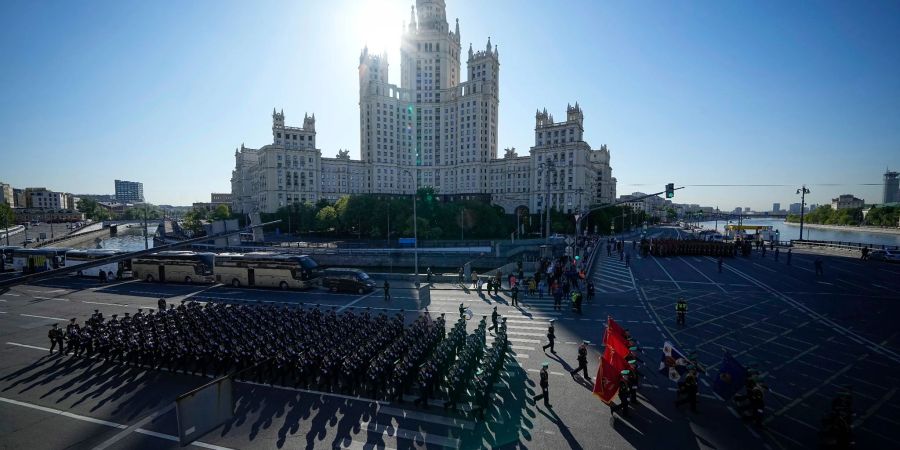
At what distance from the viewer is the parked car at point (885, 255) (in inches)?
1575

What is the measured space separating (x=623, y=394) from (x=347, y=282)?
2192 cm

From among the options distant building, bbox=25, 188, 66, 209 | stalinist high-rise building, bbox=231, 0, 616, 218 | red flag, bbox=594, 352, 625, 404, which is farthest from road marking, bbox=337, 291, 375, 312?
distant building, bbox=25, 188, 66, 209

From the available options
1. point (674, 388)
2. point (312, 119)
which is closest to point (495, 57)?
point (312, 119)

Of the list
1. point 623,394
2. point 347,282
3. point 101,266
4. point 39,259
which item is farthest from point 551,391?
point 39,259

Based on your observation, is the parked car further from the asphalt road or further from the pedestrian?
the pedestrian

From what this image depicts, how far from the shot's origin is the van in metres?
28.6

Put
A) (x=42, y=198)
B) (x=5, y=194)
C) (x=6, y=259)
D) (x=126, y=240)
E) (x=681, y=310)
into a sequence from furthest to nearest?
(x=42, y=198) → (x=5, y=194) → (x=126, y=240) → (x=6, y=259) → (x=681, y=310)

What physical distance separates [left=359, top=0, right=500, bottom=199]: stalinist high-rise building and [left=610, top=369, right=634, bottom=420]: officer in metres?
120

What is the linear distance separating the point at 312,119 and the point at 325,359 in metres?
123

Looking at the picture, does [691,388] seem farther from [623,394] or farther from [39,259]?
[39,259]

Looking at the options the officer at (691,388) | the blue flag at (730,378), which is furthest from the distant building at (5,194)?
the blue flag at (730,378)

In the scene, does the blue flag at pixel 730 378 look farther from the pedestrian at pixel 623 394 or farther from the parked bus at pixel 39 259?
the parked bus at pixel 39 259

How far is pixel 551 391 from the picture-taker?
1242cm

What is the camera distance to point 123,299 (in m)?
27.6
